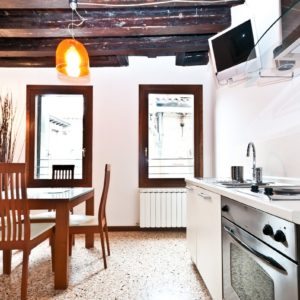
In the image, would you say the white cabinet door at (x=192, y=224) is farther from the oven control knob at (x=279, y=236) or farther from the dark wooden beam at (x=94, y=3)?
the dark wooden beam at (x=94, y=3)

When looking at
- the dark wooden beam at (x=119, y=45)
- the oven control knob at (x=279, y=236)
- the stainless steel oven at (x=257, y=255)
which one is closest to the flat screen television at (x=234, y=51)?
the dark wooden beam at (x=119, y=45)

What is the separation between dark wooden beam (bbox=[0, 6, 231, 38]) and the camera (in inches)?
112

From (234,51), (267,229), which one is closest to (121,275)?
(267,229)

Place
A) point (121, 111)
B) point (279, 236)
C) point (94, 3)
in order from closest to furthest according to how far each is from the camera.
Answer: point (279, 236), point (94, 3), point (121, 111)

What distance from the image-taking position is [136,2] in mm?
2568

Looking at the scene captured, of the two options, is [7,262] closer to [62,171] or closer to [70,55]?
[62,171]

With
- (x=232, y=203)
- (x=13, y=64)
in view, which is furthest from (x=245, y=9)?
(x=13, y=64)

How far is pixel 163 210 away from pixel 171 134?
1.13 metres

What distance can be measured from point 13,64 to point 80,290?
10.8ft

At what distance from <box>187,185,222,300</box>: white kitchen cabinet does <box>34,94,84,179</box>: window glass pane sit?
86.1 inches

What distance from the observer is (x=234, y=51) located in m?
A: 2.42

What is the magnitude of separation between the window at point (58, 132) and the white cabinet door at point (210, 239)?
221 centimetres

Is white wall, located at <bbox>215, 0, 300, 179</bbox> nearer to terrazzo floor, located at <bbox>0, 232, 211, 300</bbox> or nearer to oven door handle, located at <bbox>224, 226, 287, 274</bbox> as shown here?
oven door handle, located at <bbox>224, 226, 287, 274</bbox>

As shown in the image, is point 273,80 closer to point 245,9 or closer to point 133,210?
point 245,9
